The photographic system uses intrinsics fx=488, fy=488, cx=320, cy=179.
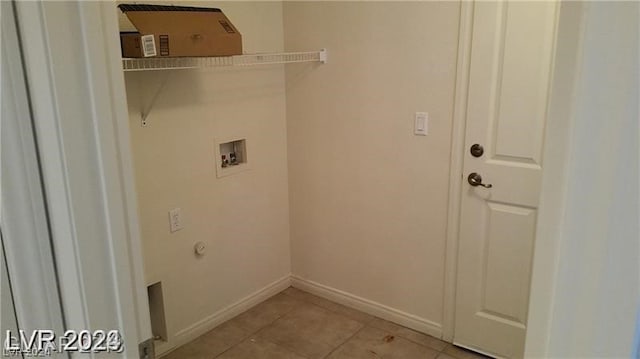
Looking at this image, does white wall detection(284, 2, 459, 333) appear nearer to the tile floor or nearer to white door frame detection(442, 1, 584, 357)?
the tile floor

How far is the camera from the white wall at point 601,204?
0.51 m

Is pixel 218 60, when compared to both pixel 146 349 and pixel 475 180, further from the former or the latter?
pixel 146 349

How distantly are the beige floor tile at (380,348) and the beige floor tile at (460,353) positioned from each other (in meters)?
0.07

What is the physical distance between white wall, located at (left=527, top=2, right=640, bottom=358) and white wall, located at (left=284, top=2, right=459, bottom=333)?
204cm

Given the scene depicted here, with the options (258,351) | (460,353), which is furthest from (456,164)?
(258,351)

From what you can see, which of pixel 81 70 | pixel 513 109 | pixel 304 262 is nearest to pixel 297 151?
pixel 304 262

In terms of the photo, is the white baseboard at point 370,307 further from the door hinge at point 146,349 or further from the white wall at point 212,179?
the door hinge at point 146,349

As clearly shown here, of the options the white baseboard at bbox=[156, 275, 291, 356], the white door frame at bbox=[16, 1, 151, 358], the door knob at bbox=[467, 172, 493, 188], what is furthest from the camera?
the white baseboard at bbox=[156, 275, 291, 356]

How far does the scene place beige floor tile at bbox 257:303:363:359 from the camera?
109 inches

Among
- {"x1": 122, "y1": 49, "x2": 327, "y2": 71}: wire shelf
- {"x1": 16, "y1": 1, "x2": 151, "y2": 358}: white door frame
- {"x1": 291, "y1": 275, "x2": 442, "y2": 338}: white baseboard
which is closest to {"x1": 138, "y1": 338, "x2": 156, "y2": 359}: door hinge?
{"x1": 16, "y1": 1, "x2": 151, "y2": 358}: white door frame

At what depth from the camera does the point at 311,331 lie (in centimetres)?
294

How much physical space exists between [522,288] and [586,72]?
2204mm

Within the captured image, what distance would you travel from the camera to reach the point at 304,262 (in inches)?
134

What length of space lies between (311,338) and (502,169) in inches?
56.7
